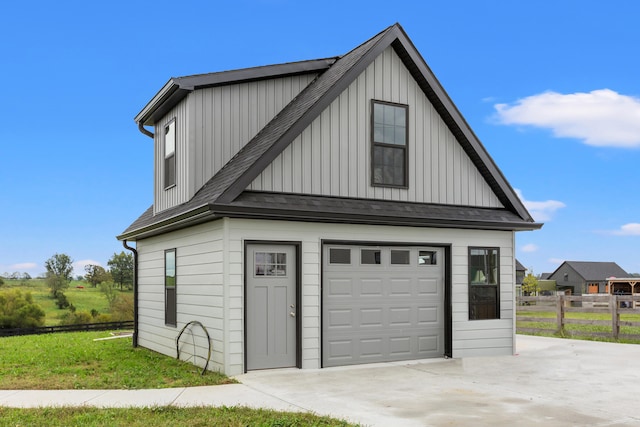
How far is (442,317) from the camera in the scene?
13320 millimetres

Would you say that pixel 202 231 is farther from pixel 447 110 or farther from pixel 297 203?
pixel 447 110

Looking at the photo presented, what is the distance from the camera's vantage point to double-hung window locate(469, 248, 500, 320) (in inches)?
535

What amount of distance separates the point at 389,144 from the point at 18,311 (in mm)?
29325

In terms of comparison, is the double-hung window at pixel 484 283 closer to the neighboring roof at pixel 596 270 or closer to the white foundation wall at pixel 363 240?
the white foundation wall at pixel 363 240

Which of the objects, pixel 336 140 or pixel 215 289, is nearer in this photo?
pixel 215 289

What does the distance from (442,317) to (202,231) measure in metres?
5.26

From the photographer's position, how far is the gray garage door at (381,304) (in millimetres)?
12023

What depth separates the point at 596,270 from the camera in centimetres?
9194

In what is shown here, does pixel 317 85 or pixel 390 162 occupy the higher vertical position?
pixel 317 85

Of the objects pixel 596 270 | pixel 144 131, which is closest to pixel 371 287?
pixel 144 131

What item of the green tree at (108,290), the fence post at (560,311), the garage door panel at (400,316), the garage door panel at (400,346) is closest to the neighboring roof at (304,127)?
the garage door panel at (400,316)

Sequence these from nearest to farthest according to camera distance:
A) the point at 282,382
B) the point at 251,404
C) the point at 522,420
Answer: the point at 522,420, the point at 251,404, the point at 282,382

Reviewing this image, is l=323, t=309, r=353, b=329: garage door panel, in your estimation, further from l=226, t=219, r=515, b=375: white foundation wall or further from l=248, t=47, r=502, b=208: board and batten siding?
l=248, t=47, r=502, b=208: board and batten siding

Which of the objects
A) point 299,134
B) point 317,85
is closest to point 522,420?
point 299,134
